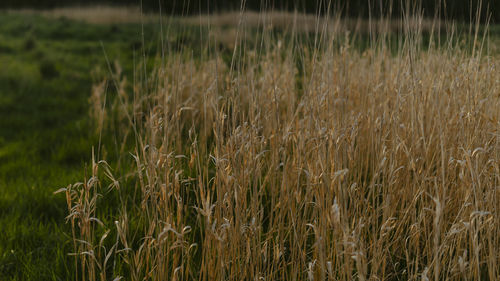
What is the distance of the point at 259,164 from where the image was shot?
1.93 m

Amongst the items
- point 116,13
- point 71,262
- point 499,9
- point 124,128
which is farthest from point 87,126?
point 116,13

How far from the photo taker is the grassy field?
175 centimetres

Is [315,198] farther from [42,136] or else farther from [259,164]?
[42,136]

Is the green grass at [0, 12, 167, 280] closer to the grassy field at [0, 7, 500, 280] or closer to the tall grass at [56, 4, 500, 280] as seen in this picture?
the grassy field at [0, 7, 500, 280]

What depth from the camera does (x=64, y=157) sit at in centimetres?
389

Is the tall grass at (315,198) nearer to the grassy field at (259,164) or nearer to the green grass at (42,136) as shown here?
the grassy field at (259,164)

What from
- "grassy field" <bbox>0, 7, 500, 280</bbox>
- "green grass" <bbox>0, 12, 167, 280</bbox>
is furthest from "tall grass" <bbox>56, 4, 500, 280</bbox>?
"green grass" <bbox>0, 12, 167, 280</bbox>

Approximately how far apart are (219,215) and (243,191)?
0.52 ft

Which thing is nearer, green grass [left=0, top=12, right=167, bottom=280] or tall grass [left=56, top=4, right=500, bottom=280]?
tall grass [left=56, top=4, right=500, bottom=280]

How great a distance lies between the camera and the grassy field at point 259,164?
1755 millimetres

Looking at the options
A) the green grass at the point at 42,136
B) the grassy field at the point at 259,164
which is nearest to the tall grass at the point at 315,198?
the grassy field at the point at 259,164

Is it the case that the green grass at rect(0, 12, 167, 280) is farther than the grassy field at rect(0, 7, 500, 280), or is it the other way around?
the green grass at rect(0, 12, 167, 280)

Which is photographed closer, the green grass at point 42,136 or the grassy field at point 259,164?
the grassy field at point 259,164

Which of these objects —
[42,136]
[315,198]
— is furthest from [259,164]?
[42,136]
